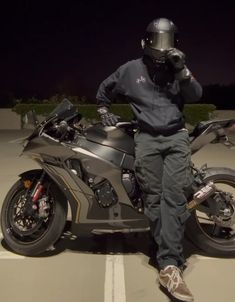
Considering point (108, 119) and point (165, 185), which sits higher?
point (108, 119)

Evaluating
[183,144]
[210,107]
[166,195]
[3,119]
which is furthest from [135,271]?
[3,119]

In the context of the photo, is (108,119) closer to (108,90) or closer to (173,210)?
(108,90)

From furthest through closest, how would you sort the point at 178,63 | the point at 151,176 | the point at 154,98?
the point at 154,98, the point at 151,176, the point at 178,63

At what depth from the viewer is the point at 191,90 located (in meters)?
3.95

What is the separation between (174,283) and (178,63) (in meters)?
1.51

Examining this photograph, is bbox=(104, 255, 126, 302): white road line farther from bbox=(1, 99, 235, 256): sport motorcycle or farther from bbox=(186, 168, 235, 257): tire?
bbox=(186, 168, 235, 257): tire

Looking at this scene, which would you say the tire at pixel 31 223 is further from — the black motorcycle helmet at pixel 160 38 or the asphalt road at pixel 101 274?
the black motorcycle helmet at pixel 160 38

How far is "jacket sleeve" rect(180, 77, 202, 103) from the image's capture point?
3908 millimetres

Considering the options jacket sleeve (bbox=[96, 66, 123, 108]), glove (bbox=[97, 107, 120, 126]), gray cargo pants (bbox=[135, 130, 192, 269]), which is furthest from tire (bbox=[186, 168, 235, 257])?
jacket sleeve (bbox=[96, 66, 123, 108])

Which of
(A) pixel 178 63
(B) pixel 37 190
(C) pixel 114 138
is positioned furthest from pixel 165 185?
(B) pixel 37 190

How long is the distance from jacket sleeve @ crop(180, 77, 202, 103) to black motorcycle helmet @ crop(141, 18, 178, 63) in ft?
0.82

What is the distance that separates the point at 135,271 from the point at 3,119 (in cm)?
1717

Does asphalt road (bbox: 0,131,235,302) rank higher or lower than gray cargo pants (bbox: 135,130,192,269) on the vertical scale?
lower

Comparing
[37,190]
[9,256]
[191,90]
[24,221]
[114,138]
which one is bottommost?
[9,256]
